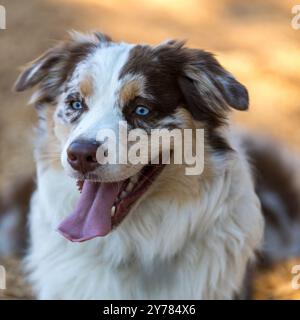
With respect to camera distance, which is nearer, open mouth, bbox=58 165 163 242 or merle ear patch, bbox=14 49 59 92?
open mouth, bbox=58 165 163 242

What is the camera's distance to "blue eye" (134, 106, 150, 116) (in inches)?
109

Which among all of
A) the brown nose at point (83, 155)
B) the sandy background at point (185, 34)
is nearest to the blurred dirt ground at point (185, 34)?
the sandy background at point (185, 34)

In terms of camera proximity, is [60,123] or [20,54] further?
[20,54]

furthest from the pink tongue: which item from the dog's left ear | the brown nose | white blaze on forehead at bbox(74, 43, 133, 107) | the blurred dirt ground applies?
the blurred dirt ground

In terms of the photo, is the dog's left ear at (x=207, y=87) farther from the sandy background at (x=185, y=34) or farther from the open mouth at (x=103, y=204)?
the sandy background at (x=185, y=34)

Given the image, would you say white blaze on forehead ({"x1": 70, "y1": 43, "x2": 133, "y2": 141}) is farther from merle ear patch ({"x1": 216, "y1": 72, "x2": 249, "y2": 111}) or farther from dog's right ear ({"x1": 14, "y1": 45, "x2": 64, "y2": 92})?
merle ear patch ({"x1": 216, "y1": 72, "x2": 249, "y2": 111})

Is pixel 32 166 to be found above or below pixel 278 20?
below

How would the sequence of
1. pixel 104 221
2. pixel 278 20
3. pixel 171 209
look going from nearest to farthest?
pixel 104 221
pixel 171 209
pixel 278 20

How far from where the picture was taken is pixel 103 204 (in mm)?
2760

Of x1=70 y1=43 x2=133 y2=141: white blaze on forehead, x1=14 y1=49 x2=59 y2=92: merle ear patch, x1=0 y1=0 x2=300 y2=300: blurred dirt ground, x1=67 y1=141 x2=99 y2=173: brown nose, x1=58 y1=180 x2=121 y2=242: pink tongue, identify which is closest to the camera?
x1=67 y1=141 x2=99 y2=173: brown nose

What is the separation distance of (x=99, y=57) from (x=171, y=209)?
28.6 inches

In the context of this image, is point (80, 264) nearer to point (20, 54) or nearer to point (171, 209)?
point (171, 209)

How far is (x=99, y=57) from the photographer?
288cm
